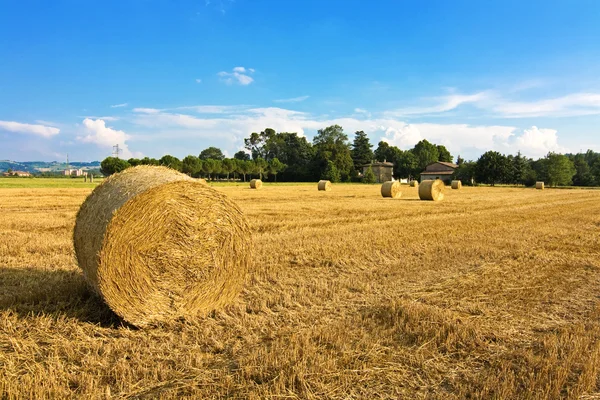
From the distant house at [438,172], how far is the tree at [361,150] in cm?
1616

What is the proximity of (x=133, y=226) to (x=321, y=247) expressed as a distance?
5142 mm

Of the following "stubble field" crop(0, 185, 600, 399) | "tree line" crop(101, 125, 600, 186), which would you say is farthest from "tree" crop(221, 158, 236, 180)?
"stubble field" crop(0, 185, 600, 399)

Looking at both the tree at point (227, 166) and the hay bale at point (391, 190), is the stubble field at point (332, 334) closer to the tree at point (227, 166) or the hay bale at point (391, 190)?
the hay bale at point (391, 190)

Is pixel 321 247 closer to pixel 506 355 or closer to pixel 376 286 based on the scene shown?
pixel 376 286

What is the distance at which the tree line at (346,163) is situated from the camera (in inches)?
2928

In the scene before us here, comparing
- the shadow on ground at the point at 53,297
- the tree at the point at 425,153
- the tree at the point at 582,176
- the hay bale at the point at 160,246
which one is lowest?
the shadow on ground at the point at 53,297

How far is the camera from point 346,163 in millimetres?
94000

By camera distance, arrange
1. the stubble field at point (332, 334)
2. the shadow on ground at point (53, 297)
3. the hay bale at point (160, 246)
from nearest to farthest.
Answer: the stubble field at point (332, 334)
the hay bale at point (160, 246)
the shadow on ground at point (53, 297)

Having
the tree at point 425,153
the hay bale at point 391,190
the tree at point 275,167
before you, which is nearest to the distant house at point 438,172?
the tree at point 425,153

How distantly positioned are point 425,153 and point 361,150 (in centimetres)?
1733

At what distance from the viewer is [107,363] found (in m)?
3.79

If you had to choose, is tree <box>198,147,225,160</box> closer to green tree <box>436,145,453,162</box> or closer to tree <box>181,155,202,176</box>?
tree <box>181,155,202,176</box>

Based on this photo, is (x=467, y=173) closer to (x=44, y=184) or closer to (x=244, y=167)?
(x=244, y=167)

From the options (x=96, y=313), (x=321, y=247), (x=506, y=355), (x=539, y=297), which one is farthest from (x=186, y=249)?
(x=539, y=297)
